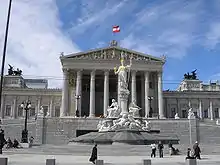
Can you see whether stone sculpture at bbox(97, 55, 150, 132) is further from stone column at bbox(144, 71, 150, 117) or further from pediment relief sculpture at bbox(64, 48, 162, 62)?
pediment relief sculpture at bbox(64, 48, 162, 62)

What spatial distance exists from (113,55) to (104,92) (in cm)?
916

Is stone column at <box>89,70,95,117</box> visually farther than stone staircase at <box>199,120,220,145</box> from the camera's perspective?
Result: Yes

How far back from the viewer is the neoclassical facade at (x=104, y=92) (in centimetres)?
7531

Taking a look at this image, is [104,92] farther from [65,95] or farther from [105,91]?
[65,95]

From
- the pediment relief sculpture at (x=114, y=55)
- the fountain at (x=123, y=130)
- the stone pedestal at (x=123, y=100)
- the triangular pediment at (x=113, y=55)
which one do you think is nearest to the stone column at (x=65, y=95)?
the triangular pediment at (x=113, y=55)

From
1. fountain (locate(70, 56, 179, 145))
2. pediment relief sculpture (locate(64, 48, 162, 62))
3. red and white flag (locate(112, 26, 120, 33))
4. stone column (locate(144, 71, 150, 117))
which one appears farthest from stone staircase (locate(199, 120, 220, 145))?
red and white flag (locate(112, 26, 120, 33))

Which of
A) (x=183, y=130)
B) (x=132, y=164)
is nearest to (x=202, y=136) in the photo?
(x=183, y=130)

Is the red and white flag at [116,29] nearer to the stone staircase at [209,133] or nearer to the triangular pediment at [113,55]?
the triangular pediment at [113,55]

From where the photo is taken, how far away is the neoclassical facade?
75312 mm

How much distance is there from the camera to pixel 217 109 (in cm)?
9256

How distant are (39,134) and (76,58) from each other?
78.2ft

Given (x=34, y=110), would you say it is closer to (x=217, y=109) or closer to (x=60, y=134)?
(x=60, y=134)

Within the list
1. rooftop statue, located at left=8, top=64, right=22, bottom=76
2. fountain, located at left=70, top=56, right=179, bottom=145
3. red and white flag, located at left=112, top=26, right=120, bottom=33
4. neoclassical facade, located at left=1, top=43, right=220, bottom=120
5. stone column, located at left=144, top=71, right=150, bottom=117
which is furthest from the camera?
rooftop statue, located at left=8, top=64, right=22, bottom=76

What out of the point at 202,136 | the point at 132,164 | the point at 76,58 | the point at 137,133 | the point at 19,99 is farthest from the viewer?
the point at 19,99
